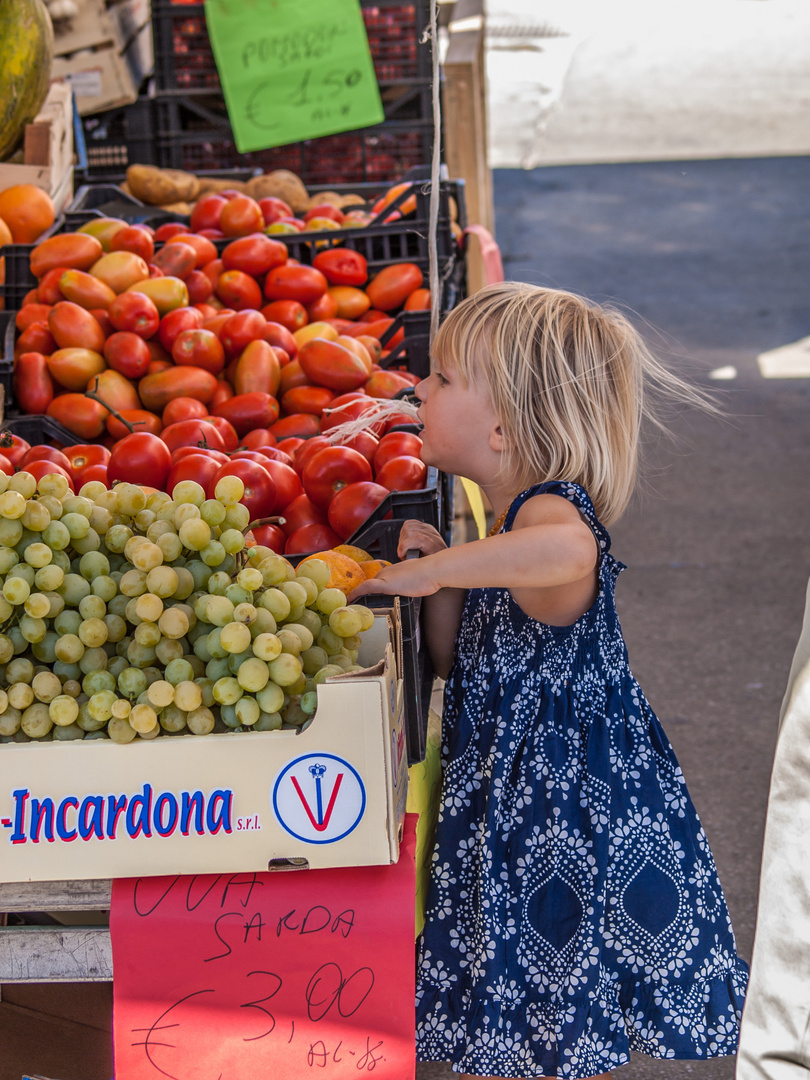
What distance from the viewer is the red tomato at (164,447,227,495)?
1822 millimetres

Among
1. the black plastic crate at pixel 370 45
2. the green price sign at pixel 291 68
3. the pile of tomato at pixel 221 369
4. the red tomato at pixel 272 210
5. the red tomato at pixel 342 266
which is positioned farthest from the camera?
the black plastic crate at pixel 370 45

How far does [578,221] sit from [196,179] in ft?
20.7

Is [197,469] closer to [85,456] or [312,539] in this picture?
[312,539]

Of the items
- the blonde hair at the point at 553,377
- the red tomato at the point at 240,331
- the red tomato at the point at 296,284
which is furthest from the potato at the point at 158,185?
the blonde hair at the point at 553,377

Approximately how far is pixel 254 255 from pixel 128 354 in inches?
21.4

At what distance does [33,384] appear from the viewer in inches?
95.3

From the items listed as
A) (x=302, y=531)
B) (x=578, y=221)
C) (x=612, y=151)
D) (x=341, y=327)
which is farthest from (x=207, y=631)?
(x=612, y=151)

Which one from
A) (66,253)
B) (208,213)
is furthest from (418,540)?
(208,213)

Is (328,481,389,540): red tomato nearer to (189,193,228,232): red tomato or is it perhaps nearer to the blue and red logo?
the blue and red logo

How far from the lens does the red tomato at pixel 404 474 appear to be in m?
1.84

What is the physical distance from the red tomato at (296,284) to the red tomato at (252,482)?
1038 millimetres

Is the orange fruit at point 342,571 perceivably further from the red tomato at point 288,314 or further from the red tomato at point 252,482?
the red tomato at point 288,314

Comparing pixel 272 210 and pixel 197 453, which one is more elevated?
pixel 272 210

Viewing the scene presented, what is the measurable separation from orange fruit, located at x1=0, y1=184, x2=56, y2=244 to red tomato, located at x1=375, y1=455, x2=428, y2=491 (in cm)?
160
